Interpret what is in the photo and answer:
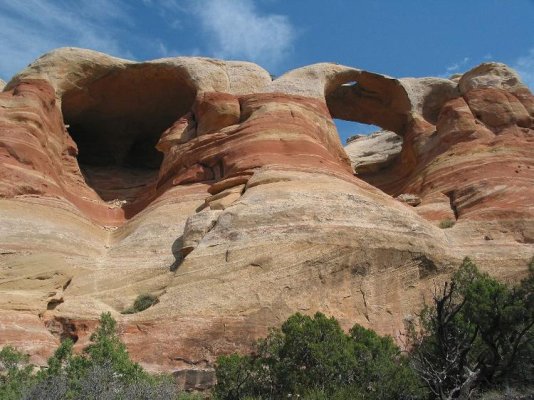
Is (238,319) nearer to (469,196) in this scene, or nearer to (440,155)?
(469,196)

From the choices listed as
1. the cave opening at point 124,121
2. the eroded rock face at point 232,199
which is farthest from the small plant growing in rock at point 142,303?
the cave opening at point 124,121

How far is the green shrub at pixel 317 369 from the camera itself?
1499cm

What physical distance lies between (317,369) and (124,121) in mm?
21950

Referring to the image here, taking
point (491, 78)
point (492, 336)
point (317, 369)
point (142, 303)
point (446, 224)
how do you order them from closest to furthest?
1. point (317, 369)
2. point (492, 336)
3. point (142, 303)
4. point (446, 224)
5. point (491, 78)

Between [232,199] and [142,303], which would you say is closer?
[142,303]

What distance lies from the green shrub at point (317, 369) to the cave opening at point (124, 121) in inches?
606

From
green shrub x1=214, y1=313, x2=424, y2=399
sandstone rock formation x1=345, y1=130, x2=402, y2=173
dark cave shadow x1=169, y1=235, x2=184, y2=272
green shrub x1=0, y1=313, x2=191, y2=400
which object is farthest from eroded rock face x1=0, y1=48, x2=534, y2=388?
green shrub x1=0, y1=313, x2=191, y2=400

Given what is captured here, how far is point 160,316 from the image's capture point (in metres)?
18.8

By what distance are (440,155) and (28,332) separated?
59.1 feet

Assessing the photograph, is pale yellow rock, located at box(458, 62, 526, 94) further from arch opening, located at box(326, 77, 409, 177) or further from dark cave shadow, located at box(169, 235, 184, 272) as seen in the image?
dark cave shadow, located at box(169, 235, 184, 272)

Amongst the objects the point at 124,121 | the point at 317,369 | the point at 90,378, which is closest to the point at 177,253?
the point at 317,369

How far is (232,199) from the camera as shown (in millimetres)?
23719

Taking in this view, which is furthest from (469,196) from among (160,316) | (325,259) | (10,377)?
(10,377)

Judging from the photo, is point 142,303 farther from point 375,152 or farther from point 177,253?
point 375,152
